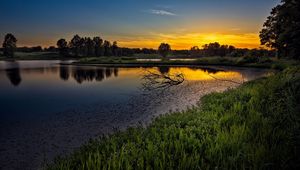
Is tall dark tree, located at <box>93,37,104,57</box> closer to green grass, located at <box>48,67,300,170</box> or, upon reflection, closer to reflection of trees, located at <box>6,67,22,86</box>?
reflection of trees, located at <box>6,67,22,86</box>

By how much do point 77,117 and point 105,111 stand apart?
226cm

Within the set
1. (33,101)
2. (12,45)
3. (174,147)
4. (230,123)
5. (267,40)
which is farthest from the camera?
(12,45)

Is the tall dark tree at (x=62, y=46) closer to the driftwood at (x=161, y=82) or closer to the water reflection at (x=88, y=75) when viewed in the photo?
the water reflection at (x=88, y=75)

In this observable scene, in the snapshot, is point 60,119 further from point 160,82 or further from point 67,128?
point 160,82

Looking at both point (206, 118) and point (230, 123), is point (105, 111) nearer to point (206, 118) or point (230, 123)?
point (206, 118)

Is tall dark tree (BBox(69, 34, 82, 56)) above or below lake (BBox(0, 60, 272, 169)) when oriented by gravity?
above

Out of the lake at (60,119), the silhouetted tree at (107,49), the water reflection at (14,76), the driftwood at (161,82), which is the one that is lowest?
the water reflection at (14,76)

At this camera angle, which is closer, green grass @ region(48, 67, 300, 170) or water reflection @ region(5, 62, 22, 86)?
green grass @ region(48, 67, 300, 170)

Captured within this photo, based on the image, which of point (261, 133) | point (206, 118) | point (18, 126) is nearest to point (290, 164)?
point (261, 133)

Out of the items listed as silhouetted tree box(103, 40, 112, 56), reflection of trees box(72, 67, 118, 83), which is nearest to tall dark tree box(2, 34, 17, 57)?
silhouetted tree box(103, 40, 112, 56)

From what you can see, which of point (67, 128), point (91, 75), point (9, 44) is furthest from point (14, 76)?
point (9, 44)

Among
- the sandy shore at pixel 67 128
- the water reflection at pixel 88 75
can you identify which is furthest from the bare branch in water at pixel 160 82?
the water reflection at pixel 88 75

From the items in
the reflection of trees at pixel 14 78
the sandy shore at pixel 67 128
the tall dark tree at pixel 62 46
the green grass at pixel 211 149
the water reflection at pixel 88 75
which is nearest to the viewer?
the green grass at pixel 211 149

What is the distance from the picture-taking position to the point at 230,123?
10891 millimetres
